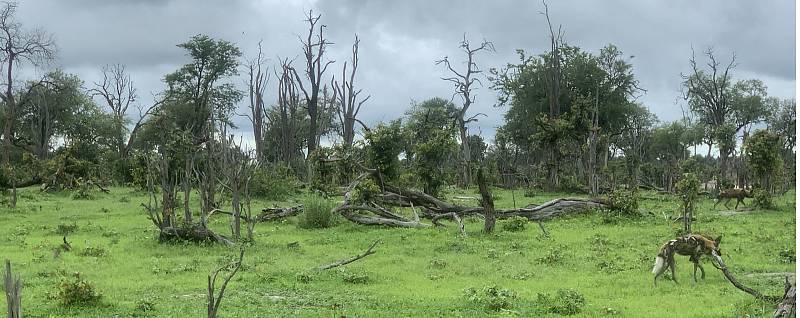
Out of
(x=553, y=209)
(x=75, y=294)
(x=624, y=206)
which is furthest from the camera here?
(x=553, y=209)

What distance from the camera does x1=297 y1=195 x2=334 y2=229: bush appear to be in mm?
23031

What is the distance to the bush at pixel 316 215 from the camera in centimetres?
2303

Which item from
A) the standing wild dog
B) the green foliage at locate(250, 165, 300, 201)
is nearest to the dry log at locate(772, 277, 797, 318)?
the standing wild dog

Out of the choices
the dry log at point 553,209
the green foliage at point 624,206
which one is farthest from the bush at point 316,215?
the green foliage at point 624,206

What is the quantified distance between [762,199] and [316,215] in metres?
16.8

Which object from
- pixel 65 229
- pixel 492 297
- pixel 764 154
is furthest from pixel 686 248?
pixel 764 154

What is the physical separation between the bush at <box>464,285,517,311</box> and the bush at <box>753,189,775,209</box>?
19059mm

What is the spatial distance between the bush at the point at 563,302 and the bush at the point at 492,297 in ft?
1.55

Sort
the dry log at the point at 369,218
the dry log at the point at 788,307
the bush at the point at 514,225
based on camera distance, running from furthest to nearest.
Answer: the dry log at the point at 369,218 → the bush at the point at 514,225 → the dry log at the point at 788,307

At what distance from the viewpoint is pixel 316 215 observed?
75.7 ft

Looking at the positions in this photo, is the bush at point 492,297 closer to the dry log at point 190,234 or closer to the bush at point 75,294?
the bush at point 75,294

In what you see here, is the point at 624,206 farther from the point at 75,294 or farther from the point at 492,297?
the point at 75,294

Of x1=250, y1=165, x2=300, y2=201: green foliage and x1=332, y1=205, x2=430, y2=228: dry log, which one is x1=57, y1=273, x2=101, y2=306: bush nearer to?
x1=332, y1=205, x2=430, y2=228: dry log

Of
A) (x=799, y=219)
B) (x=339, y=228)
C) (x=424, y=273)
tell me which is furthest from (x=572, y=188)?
(x=799, y=219)
